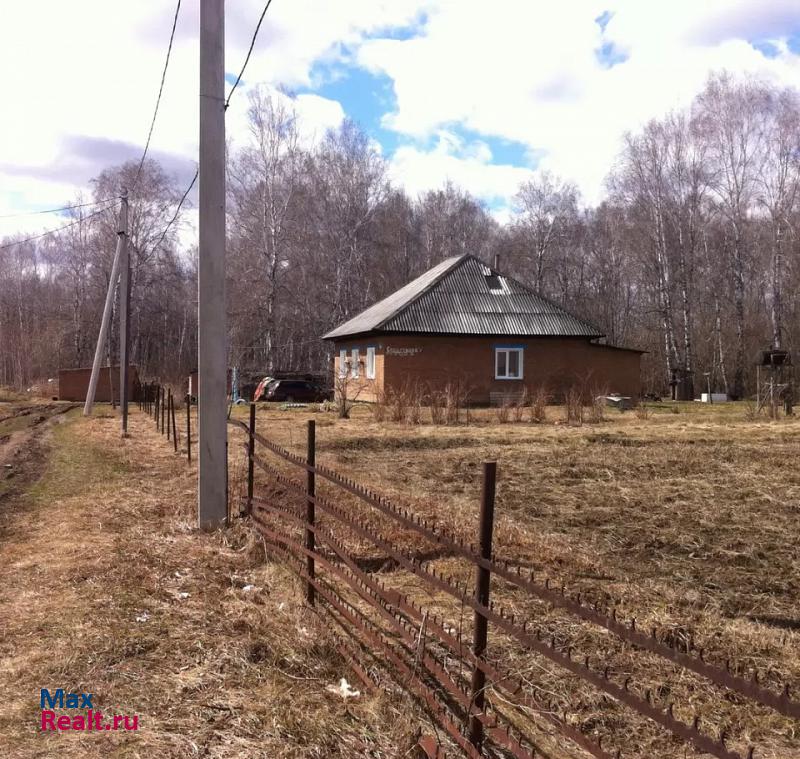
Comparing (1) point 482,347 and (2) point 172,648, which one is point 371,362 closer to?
(1) point 482,347

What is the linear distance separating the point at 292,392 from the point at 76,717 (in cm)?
2384

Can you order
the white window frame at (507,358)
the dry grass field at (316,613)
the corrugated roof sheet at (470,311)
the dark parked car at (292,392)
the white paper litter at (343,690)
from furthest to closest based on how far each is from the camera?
the dark parked car at (292,392) < the white window frame at (507,358) < the corrugated roof sheet at (470,311) < the white paper litter at (343,690) < the dry grass field at (316,613)

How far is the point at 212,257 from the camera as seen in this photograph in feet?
22.2

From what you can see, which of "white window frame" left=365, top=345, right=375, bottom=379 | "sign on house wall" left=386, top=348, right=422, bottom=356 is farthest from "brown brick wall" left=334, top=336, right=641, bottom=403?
"white window frame" left=365, top=345, right=375, bottom=379

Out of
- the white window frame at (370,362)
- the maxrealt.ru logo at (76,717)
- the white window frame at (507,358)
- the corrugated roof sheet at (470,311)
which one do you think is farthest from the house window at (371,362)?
the maxrealt.ru logo at (76,717)

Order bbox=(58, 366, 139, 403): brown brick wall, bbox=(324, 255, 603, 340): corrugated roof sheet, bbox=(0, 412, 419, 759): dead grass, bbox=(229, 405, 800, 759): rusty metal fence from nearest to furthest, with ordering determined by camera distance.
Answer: bbox=(229, 405, 800, 759): rusty metal fence → bbox=(0, 412, 419, 759): dead grass → bbox=(324, 255, 603, 340): corrugated roof sheet → bbox=(58, 366, 139, 403): brown brick wall

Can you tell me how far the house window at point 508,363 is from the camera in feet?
82.3

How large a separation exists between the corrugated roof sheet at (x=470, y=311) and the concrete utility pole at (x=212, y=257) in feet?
54.7

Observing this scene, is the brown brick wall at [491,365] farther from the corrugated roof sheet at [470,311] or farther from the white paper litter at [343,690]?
the white paper litter at [343,690]

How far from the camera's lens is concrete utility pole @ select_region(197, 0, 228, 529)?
6727 mm

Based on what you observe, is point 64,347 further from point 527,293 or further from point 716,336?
point 716,336

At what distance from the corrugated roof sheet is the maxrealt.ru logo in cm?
2050

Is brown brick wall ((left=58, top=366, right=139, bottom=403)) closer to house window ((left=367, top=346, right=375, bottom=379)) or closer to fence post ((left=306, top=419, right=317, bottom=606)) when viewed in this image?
house window ((left=367, top=346, right=375, bottom=379))

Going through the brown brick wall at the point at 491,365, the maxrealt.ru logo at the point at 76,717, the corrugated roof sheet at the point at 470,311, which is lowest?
the maxrealt.ru logo at the point at 76,717
